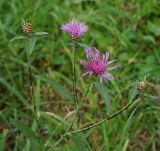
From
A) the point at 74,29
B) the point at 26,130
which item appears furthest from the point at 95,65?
the point at 26,130

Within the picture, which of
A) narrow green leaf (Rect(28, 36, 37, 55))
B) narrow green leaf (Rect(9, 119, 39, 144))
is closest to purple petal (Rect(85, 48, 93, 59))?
narrow green leaf (Rect(28, 36, 37, 55))

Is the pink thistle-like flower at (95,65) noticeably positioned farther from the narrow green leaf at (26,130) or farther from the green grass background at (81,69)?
the green grass background at (81,69)

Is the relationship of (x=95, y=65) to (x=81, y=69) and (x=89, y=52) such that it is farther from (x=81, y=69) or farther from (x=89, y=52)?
(x=81, y=69)

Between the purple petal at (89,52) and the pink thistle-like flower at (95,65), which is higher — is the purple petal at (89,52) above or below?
above

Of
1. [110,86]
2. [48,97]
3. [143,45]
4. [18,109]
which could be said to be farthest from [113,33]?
[18,109]

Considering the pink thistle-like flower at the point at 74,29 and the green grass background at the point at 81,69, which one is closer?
the pink thistle-like flower at the point at 74,29

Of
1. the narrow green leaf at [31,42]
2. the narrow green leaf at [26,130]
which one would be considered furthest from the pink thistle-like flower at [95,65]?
the narrow green leaf at [26,130]

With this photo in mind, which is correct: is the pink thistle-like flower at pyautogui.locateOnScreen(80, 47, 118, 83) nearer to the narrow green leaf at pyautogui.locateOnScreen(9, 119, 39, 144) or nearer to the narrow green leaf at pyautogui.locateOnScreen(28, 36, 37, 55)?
the narrow green leaf at pyautogui.locateOnScreen(28, 36, 37, 55)

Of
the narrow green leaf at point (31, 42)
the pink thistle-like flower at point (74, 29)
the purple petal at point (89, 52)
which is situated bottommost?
the purple petal at point (89, 52)

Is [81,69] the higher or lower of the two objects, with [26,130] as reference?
higher
